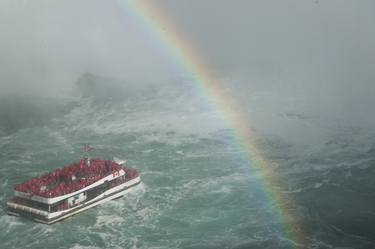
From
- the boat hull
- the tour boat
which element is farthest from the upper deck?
the boat hull

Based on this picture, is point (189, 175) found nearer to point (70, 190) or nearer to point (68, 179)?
point (68, 179)

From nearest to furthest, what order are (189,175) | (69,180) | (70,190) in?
(70,190) → (69,180) → (189,175)

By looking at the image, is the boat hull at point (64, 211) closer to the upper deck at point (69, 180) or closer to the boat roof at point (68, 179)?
the upper deck at point (69, 180)

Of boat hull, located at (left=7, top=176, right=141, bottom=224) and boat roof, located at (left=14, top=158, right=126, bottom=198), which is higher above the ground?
boat roof, located at (left=14, top=158, right=126, bottom=198)

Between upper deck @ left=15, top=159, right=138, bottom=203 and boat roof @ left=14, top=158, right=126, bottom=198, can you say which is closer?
upper deck @ left=15, top=159, right=138, bottom=203

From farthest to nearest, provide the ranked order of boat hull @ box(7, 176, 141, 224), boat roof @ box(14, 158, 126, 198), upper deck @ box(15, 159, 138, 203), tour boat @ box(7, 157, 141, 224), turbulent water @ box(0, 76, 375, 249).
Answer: boat roof @ box(14, 158, 126, 198), upper deck @ box(15, 159, 138, 203), tour boat @ box(7, 157, 141, 224), boat hull @ box(7, 176, 141, 224), turbulent water @ box(0, 76, 375, 249)

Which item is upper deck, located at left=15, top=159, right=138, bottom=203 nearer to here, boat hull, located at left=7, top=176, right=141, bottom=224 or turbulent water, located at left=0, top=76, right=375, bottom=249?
boat hull, located at left=7, top=176, right=141, bottom=224

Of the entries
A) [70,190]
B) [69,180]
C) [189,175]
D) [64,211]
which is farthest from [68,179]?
[189,175]
